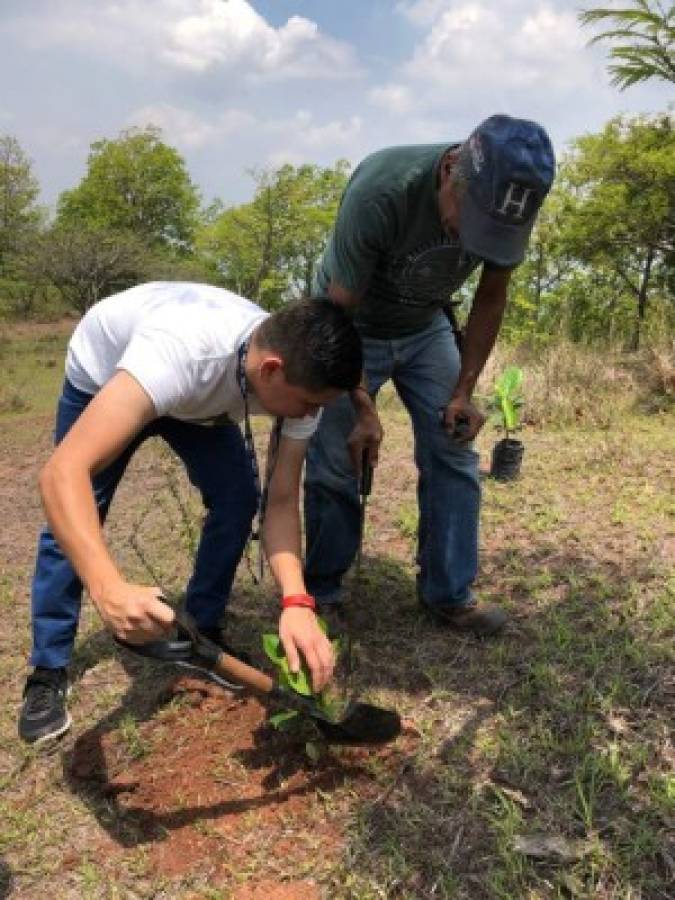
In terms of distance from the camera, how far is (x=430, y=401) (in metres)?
2.79

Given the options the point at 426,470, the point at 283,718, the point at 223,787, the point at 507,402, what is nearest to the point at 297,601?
the point at 283,718

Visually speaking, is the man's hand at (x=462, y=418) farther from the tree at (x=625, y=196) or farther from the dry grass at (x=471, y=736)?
the tree at (x=625, y=196)

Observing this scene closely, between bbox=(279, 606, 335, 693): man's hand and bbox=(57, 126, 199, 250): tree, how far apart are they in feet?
127

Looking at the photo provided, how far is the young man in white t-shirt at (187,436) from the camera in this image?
1730 mm

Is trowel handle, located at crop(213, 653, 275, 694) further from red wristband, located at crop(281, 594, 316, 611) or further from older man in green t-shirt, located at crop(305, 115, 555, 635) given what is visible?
older man in green t-shirt, located at crop(305, 115, 555, 635)

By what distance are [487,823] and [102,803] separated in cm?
112

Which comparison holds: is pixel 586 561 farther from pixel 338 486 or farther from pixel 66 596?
pixel 66 596

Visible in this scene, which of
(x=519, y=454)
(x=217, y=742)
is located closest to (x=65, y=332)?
(x=519, y=454)

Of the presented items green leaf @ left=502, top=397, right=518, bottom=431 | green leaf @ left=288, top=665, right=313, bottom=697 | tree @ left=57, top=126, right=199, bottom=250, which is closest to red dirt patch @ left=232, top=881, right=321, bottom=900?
green leaf @ left=288, top=665, right=313, bottom=697

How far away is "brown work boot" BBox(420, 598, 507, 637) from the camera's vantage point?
291 centimetres

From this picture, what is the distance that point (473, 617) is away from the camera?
2930mm

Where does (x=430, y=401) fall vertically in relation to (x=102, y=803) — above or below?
above

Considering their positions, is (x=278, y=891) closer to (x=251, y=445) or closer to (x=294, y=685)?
(x=294, y=685)

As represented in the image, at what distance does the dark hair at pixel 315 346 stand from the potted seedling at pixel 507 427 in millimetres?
3198
